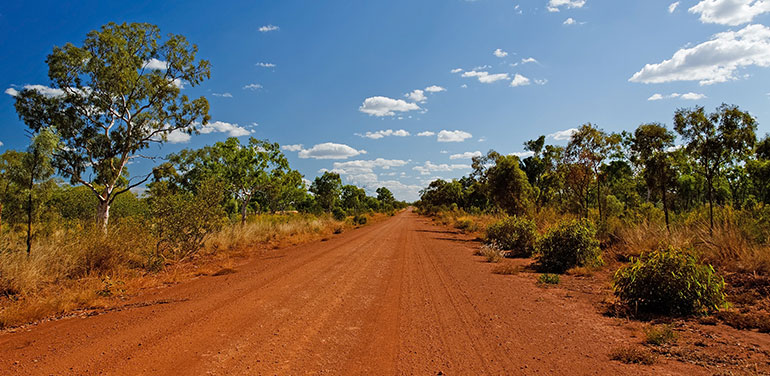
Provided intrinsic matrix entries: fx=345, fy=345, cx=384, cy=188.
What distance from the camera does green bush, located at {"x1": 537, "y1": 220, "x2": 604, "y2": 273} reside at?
32.7ft

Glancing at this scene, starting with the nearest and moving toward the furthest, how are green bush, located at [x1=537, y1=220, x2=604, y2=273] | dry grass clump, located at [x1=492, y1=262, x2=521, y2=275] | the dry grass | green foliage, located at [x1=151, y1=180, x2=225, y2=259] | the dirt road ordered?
the dirt road → the dry grass → dry grass clump, located at [x1=492, y1=262, x2=521, y2=275] → green bush, located at [x1=537, y1=220, x2=604, y2=273] → green foliage, located at [x1=151, y1=180, x2=225, y2=259]

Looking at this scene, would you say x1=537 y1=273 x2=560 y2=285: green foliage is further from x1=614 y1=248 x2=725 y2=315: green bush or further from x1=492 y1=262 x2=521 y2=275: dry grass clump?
x1=614 y1=248 x2=725 y2=315: green bush

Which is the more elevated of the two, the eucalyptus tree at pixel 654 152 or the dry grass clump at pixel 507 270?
the eucalyptus tree at pixel 654 152

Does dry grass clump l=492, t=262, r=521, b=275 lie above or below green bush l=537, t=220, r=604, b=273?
below

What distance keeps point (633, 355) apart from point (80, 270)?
1075 cm

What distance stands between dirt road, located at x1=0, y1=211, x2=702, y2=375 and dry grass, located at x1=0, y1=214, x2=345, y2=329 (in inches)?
27.2

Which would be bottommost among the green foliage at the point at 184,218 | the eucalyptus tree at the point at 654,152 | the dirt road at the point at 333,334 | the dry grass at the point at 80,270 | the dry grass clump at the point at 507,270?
the dry grass clump at the point at 507,270

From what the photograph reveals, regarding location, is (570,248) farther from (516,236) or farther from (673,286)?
(673,286)

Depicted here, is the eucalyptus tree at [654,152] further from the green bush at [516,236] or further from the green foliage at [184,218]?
the green foliage at [184,218]

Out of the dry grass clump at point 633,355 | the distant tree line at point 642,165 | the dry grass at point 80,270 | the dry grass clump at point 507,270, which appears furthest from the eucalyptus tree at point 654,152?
the dry grass at point 80,270

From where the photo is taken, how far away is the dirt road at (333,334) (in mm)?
3750

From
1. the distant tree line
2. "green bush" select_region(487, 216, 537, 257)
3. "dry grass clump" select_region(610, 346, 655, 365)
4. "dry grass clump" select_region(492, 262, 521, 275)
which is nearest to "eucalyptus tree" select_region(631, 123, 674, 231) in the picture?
the distant tree line

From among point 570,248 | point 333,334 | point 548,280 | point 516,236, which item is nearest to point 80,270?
point 333,334

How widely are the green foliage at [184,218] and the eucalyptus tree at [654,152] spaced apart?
15.5 metres
